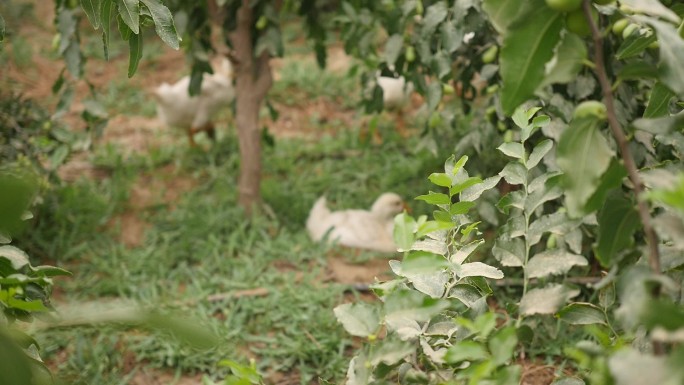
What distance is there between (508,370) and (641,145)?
1.21 metres

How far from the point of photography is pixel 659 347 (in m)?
0.71

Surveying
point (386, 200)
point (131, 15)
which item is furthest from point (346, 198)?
point (131, 15)

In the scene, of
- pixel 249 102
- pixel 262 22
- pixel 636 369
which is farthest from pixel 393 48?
pixel 636 369

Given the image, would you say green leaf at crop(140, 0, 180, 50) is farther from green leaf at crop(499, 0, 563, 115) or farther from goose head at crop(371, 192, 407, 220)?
goose head at crop(371, 192, 407, 220)

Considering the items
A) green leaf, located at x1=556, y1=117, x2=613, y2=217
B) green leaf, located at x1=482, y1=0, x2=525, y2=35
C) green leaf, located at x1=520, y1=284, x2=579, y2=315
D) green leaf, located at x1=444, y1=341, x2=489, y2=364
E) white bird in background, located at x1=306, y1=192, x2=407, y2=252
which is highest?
green leaf, located at x1=482, y1=0, x2=525, y2=35

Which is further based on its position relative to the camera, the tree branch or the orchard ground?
the orchard ground

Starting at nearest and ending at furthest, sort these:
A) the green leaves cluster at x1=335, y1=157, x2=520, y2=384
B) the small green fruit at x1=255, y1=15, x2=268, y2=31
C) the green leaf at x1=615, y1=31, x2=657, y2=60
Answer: the green leaves cluster at x1=335, y1=157, x2=520, y2=384
the green leaf at x1=615, y1=31, x2=657, y2=60
the small green fruit at x1=255, y1=15, x2=268, y2=31

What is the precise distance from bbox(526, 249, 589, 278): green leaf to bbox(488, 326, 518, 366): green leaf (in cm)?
22

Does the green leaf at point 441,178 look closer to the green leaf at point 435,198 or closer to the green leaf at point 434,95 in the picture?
the green leaf at point 435,198

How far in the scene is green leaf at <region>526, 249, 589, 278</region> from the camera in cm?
102

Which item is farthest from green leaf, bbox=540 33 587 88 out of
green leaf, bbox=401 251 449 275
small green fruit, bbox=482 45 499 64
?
small green fruit, bbox=482 45 499 64

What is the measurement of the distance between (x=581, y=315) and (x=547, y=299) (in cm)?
15

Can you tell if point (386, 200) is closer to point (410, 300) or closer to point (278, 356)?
point (278, 356)

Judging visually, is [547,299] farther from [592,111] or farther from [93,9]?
[93,9]
